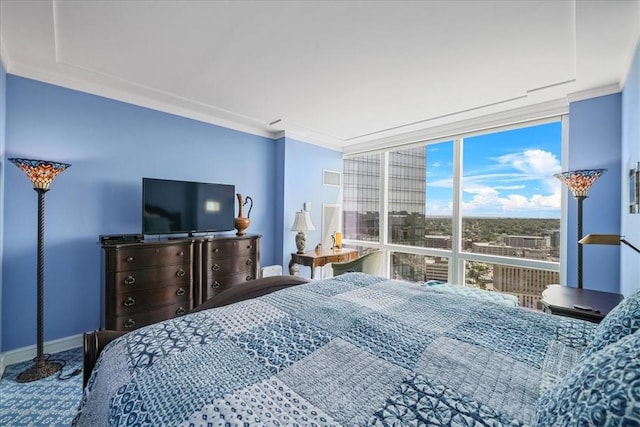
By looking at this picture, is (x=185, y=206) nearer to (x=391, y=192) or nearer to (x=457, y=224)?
(x=391, y=192)

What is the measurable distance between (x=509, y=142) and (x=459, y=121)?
0.65 meters

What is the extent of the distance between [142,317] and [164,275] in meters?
0.42

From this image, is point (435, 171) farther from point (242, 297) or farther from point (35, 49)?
point (35, 49)

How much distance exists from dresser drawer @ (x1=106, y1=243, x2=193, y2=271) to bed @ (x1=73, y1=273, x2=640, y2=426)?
170 cm

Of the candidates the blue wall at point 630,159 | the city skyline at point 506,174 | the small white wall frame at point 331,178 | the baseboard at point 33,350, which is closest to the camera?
the blue wall at point 630,159

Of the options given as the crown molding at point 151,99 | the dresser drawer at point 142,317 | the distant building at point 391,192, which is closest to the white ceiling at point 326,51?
the crown molding at point 151,99

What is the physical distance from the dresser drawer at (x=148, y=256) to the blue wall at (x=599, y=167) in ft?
13.1

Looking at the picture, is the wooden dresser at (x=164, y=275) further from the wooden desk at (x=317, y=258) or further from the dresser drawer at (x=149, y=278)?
the wooden desk at (x=317, y=258)

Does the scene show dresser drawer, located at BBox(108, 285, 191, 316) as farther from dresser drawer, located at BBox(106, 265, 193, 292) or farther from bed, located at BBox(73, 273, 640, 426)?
bed, located at BBox(73, 273, 640, 426)

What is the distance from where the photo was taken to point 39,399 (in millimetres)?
1985

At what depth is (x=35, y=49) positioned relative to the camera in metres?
2.17

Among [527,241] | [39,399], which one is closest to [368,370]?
[39,399]

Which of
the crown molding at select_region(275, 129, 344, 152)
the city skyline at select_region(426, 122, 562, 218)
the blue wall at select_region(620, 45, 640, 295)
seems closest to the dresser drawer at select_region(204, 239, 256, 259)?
the crown molding at select_region(275, 129, 344, 152)

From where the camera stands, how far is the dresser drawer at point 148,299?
2.53 m
